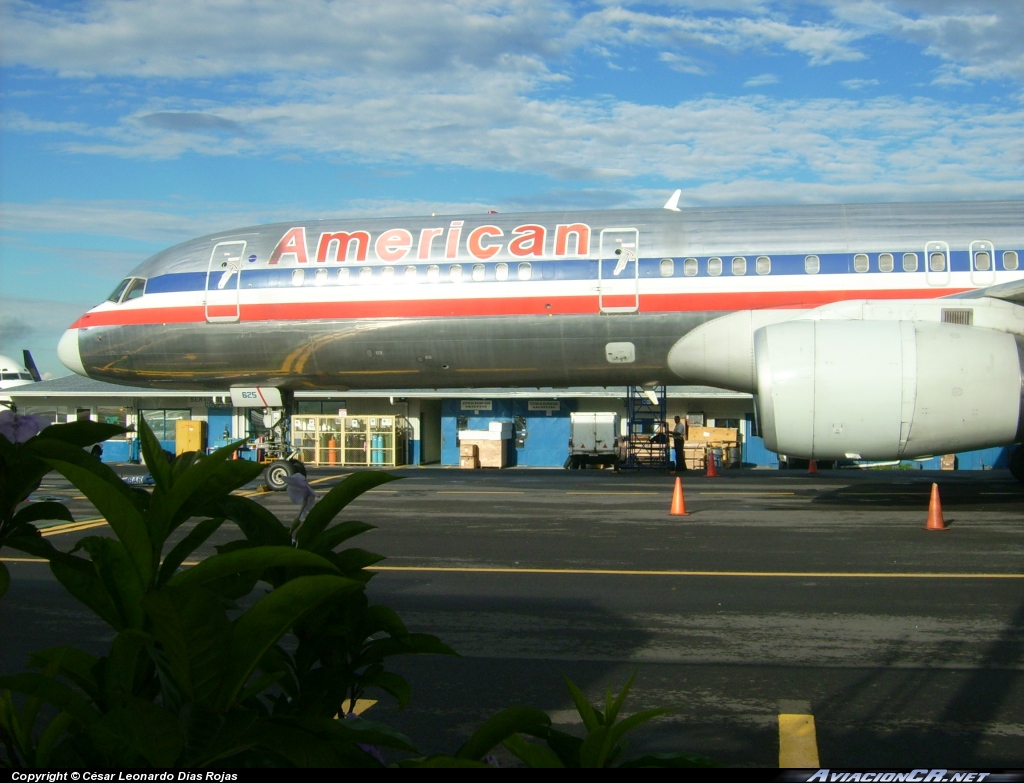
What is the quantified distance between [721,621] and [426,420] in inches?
1338

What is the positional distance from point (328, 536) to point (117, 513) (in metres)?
0.65

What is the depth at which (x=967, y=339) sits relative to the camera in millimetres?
12328

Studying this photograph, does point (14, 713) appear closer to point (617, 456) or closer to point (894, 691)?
point (894, 691)

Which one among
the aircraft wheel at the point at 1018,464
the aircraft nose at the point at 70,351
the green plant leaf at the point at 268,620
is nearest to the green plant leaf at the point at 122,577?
the green plant leaf at the point at 268,620

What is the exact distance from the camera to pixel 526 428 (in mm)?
38531

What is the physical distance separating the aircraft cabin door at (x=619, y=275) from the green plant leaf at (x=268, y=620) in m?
14.0

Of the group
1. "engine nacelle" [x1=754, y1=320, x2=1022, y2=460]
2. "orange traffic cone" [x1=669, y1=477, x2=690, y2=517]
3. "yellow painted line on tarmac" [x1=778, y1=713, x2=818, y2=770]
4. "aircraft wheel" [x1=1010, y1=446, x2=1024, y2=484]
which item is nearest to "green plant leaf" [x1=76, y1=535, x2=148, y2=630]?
"yellow painted line on tarmac" [x1=778, y1=713, x2=818, y2=770]

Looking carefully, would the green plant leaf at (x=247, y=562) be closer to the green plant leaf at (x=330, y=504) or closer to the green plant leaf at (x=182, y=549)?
the green plant leaf at (x=182, y=549)

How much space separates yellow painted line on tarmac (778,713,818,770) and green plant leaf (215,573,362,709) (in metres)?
3.06

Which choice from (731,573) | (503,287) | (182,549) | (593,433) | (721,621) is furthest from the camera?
(593,433)

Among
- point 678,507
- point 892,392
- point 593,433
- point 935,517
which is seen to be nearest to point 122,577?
point 935,517

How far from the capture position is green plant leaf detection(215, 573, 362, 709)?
1.77 meters

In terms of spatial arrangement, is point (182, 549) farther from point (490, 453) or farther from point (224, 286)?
point (490, 453)

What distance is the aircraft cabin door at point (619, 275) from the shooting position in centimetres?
1552
